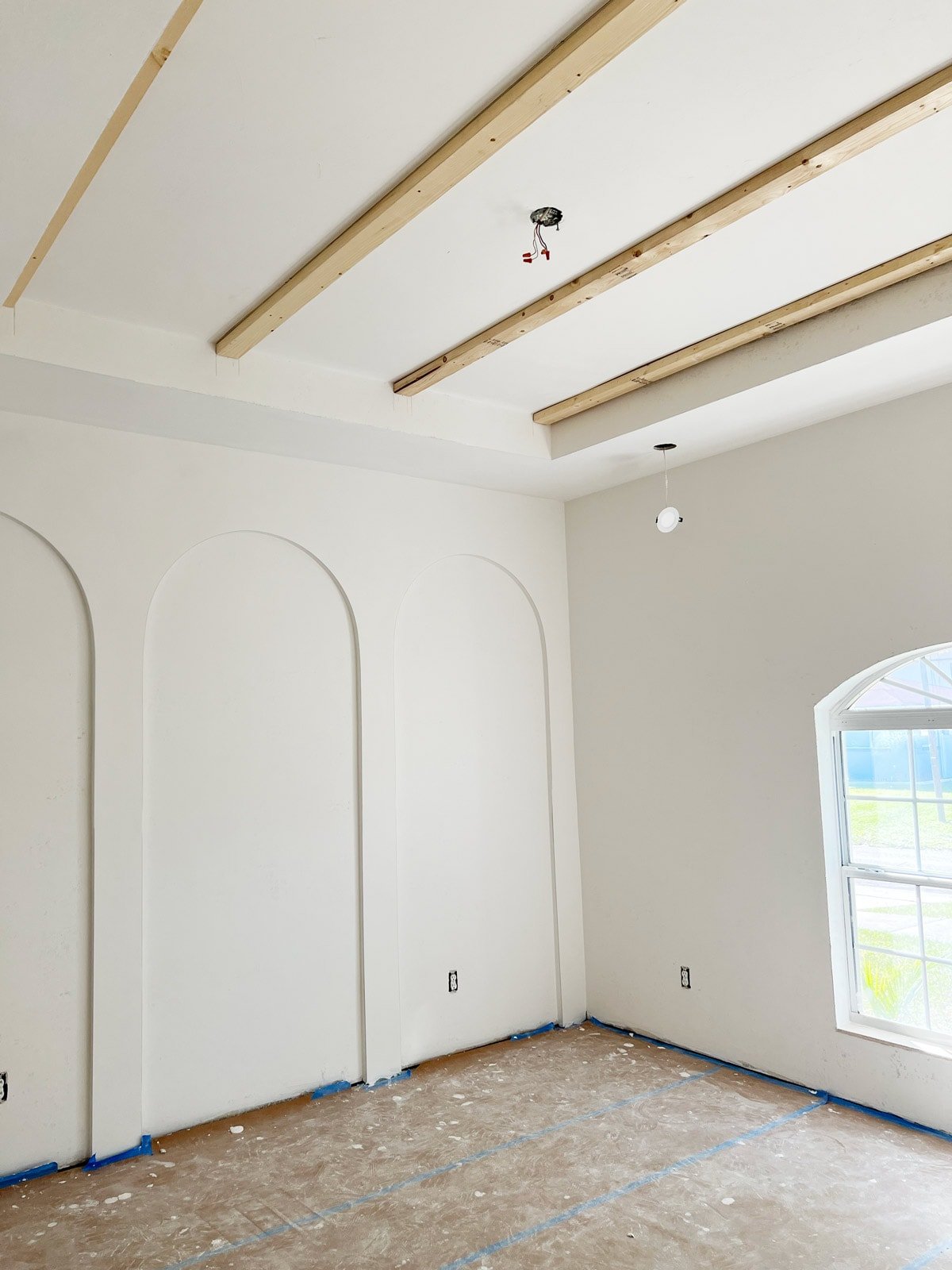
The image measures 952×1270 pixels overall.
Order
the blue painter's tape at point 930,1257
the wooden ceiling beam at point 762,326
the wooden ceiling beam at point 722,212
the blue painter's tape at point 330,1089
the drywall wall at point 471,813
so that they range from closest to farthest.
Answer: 1. the wooden ceiling beam at point 722,212
2. the blue painter's tape at point 930,1257
3. the wooden ceiling beam at point 762,326
4. the blue painter's tape at point 330,1089
5. the drywall wall at point 471,813

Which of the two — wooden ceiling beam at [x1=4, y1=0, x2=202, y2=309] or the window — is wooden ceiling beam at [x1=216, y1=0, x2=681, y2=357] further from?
the window

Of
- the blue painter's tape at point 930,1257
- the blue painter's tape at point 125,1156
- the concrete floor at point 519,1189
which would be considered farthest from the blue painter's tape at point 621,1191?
the blue painter's tape at point 125,1156

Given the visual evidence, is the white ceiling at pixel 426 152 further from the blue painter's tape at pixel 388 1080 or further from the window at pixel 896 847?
the blue painter's tape at pixel 388 1080

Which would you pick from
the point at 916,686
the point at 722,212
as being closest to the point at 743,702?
the point at 916,686

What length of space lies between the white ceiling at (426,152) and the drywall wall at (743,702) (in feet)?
A: 3.31

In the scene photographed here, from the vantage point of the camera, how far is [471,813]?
4840 mm

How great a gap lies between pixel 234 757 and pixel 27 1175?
172 cm

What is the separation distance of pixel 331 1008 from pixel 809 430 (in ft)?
11.4

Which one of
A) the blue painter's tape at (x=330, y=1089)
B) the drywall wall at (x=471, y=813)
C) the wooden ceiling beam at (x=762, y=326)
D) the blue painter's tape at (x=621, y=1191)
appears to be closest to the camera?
the blue painter's tape at (x=621, y=1191)

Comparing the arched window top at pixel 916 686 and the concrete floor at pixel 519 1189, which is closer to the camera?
the concrete floor at pixel 519 1189

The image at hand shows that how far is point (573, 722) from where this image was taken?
532 centimetres

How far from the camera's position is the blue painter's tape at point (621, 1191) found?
2859 mm

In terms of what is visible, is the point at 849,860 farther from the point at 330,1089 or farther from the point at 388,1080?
the point at 330,1089

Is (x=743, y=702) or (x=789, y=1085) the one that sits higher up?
(x=743, y=702)
